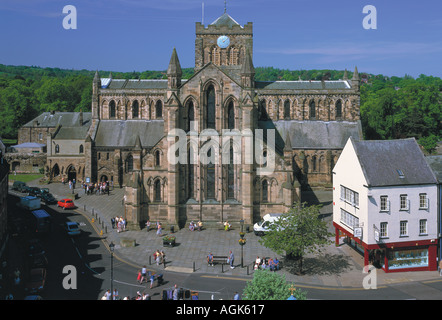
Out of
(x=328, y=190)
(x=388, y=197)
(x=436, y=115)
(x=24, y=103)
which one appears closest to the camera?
(x=388, y=197)

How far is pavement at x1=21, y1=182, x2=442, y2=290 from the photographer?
115 ft

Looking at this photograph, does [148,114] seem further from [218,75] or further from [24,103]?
[24,103]

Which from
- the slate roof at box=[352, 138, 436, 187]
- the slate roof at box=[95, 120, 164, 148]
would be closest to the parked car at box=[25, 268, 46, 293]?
the slate roof at box=[352, 138, 436, 187]

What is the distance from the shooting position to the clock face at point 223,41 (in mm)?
66188

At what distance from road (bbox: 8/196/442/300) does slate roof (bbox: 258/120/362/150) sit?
1352 inches

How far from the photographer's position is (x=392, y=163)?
38.6 meters

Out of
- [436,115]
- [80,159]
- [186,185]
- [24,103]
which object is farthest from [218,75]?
[24,103]

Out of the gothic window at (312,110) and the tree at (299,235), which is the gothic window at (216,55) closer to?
the gothic window at (312,110)

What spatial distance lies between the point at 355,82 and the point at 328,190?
17958mm

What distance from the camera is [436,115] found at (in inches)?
3679

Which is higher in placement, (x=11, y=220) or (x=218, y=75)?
(x=218, y=75)

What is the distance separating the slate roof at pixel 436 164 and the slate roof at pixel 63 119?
202ft

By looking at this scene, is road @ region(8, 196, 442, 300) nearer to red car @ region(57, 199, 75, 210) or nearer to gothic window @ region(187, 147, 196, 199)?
gothic window @ region(187, 147, 196, 199)

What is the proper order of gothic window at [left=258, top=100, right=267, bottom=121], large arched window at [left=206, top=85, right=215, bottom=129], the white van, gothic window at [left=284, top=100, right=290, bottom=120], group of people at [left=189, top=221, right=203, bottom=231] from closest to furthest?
the white van < group of people at [left=189, top=221, right=203, bottom=231] < large arched window at [left=206, top=85, right=215, bottom=129] < gothic window at [left=258, top=100, right=267, bottom=121] < gothic window at [left=284, top=100, right=290, bottom=120]
